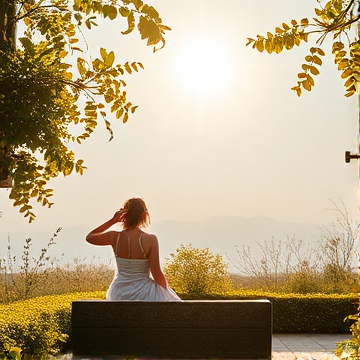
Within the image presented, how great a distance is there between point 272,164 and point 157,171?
106 inches

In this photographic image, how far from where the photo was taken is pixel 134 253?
4484 millimetres

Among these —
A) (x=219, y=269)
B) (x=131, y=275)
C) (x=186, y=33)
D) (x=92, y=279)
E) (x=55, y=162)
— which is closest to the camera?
(x=55, y=162)

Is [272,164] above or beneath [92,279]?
above

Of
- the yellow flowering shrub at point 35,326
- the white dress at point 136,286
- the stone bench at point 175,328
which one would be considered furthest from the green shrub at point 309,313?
the white dress at point 136,286

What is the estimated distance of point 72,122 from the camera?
2.88 meters

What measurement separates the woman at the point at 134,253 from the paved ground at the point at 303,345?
1771 mm

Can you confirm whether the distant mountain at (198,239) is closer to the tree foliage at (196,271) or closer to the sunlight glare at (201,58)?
the tree foliage at (196,271)

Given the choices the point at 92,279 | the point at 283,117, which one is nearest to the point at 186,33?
the point at 92,279

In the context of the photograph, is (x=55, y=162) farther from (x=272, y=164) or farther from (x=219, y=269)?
(x=272, y=164)

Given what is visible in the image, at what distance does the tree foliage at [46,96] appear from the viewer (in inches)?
99.3

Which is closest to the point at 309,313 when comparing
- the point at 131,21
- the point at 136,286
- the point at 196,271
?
the point at 196,271

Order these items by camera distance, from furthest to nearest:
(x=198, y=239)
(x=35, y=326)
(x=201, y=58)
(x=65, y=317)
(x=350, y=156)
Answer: (x=198, y=239), (x=65, y=317), (x=35, y=326), (x=201, y=58), (x=350, y=156)

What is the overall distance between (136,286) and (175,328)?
42 centimetres

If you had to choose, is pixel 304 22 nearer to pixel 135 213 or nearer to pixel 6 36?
pixel 6 36
